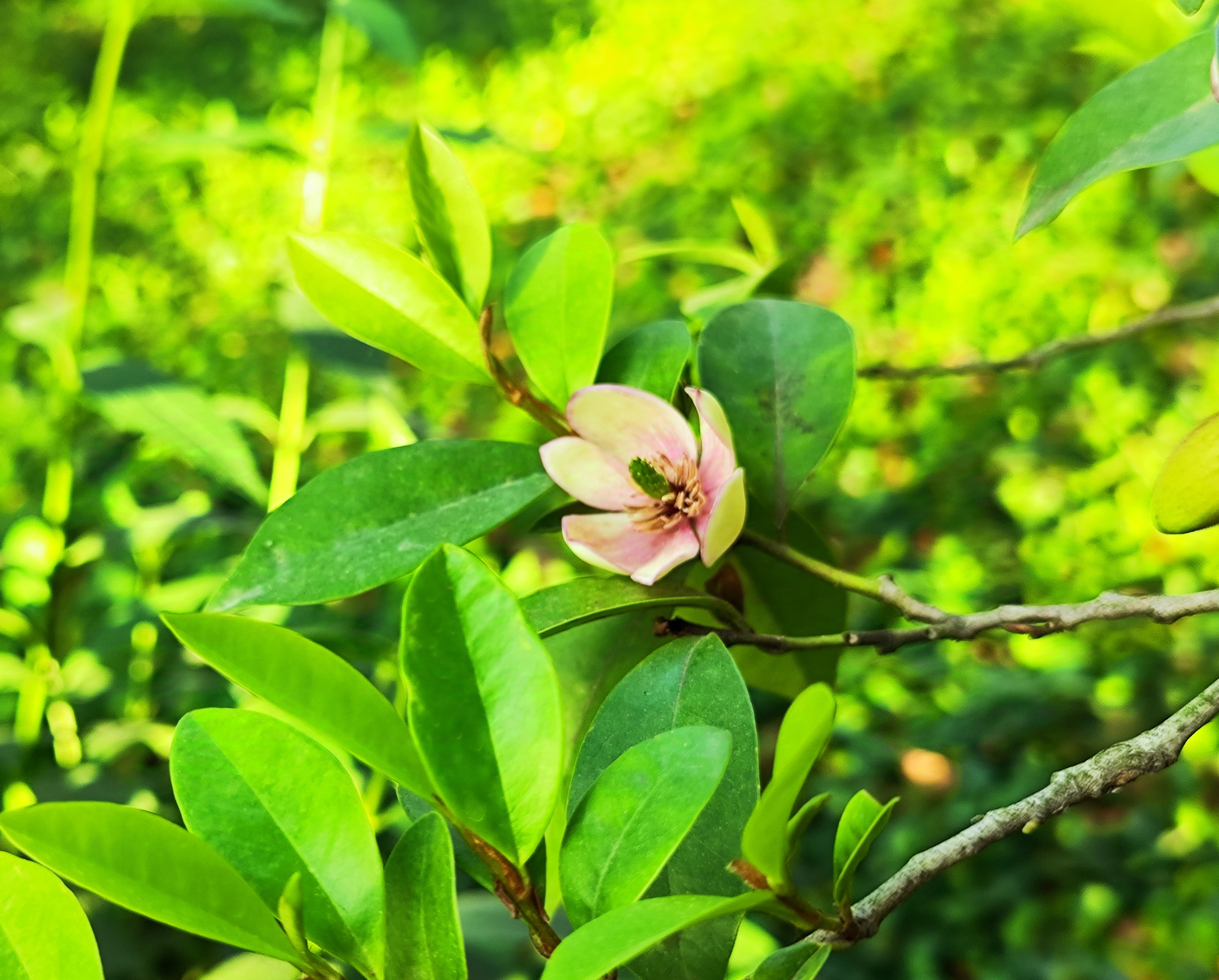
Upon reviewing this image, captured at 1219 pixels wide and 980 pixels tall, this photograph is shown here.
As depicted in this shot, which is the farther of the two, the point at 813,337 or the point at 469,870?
the point at 813,337

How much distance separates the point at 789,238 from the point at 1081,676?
1364mm

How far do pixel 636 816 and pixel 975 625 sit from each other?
0.14 m

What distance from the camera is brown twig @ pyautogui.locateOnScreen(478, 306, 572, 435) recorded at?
→ 0.36 meters

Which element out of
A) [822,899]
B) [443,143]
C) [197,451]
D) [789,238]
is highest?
[443,143]

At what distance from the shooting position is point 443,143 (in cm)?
36

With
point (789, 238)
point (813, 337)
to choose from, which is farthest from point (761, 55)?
point (813, 337)

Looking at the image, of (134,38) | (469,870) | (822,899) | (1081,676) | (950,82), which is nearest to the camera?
(469,870)

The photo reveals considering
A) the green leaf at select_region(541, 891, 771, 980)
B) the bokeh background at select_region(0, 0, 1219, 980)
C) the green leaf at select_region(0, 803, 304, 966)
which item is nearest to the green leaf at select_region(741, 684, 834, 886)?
the green leaf at select_region(541, 891, 771, 980)

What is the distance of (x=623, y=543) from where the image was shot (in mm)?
369

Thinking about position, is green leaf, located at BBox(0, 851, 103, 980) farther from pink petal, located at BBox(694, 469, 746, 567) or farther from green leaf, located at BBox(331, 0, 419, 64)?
green leaf, located at BBox(331, 0, 419, 64)

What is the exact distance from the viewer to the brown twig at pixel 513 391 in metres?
0.36

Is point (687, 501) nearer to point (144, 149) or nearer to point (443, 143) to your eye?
point (443, 143)

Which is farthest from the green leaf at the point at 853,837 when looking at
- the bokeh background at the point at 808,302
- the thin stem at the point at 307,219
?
the thin stem at the point at 307,219

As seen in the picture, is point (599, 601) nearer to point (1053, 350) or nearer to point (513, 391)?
point (513, 391)
